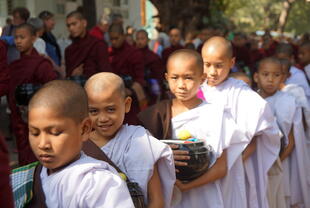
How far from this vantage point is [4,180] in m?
1.39

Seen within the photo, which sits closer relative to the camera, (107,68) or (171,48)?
(107,68)

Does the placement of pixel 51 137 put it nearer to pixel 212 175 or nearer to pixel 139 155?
pixel 139 155

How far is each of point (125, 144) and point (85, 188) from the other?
0.60 m

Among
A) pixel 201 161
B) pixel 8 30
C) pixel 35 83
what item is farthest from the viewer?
pixel 8 30

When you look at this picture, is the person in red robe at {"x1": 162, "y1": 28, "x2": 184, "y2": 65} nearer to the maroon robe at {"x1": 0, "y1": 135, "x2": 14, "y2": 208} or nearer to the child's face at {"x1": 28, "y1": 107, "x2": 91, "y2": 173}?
the child's face at {"x1": 28, "y1": 107, "x2": 91, "y2": 173}

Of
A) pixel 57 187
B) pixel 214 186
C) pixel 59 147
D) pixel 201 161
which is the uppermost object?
pixel 59 147

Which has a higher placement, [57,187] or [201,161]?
[57,187]

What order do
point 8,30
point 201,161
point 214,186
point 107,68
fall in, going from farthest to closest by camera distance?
point 8,30 → point 107,68 → point 214,186 → point 201,161

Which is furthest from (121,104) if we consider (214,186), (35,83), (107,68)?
(107,68)

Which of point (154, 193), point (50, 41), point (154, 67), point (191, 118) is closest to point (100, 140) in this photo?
point (154, 193)

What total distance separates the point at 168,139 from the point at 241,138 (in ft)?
1.63

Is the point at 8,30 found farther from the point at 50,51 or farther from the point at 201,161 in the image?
the point at 201,161

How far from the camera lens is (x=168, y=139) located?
292 centimetres

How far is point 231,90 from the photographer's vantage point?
140 inches
